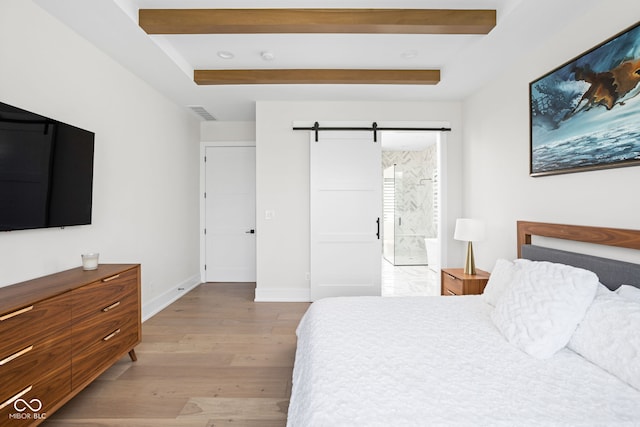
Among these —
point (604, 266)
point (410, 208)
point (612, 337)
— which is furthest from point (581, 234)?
point (410, 208)

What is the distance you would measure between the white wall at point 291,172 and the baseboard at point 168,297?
3.60ft

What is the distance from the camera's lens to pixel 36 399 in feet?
5.03

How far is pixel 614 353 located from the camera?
1306mm

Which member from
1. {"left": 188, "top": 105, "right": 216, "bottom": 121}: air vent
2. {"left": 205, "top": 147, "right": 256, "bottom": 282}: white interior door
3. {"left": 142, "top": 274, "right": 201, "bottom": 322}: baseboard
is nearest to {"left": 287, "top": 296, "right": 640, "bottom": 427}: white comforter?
{"left": 142, "top": 274, "right": 201, "bottom": 322}: baseboard

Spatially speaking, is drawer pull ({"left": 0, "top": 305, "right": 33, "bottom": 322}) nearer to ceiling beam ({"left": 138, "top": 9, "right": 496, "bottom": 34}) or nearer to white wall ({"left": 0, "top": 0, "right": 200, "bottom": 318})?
white wall ({"left": 0, "top": 0, "right": 200, "bottom": 318})

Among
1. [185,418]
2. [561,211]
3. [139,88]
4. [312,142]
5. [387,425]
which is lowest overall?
[185,418]

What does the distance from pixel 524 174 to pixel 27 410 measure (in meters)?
3.71

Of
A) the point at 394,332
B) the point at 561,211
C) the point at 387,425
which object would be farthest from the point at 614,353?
the point at 561,211

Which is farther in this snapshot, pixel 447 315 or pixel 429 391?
pixel 447 315

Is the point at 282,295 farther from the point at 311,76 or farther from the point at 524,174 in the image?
the point at 524,174

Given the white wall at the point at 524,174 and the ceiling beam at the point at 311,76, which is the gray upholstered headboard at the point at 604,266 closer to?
the white wall at the point at 524,174

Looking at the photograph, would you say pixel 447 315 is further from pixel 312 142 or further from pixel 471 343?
pixel 312 142

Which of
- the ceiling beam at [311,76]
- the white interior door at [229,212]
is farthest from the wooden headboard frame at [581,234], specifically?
the white interior door at [229,212]

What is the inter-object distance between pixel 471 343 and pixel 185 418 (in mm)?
1662
